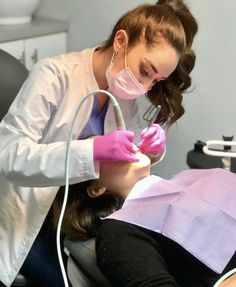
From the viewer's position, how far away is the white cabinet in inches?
72.1

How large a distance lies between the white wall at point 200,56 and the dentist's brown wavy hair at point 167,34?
358 mm

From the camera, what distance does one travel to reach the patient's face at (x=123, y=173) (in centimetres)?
112

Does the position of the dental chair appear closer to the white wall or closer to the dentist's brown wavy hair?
the dentist's brown wavy hair

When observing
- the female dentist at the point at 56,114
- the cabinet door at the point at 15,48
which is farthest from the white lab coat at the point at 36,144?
the cabinet door at the point at 15,48

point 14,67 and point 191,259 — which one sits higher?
point 14,67

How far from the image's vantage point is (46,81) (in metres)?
1.25

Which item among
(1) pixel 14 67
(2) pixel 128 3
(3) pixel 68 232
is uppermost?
(2) pixel 128 3

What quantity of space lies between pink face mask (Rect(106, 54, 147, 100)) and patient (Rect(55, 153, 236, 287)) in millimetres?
205

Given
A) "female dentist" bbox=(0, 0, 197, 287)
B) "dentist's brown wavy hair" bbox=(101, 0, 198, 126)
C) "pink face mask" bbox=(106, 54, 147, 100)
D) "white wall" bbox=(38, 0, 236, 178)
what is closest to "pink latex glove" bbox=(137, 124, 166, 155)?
"female dentist" bbox=(0, 0, 197, 287)

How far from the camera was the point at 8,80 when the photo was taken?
4.57ft

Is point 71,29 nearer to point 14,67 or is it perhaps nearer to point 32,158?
point 14,67

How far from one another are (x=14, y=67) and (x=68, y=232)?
54 cm

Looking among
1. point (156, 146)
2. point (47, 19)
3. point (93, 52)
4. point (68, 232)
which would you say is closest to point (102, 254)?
point (68, 232)

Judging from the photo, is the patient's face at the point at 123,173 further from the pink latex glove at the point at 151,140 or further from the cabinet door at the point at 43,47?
the cabinet door at the point at 43,47
